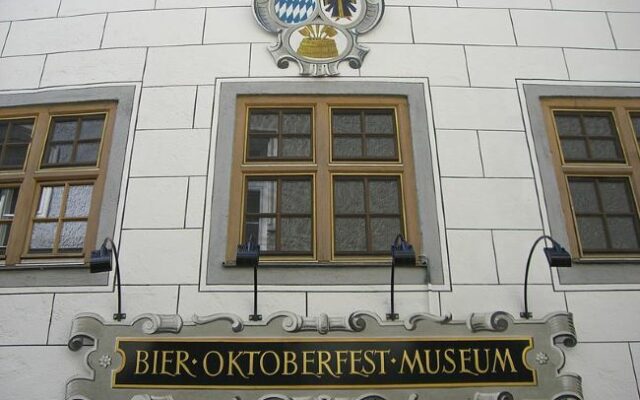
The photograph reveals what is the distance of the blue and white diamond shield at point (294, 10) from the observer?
241 inches

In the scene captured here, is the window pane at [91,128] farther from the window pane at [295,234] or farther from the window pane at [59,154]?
the window pane at [295,234]

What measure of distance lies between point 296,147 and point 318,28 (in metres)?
1.36

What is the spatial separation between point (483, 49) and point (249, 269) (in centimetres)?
332

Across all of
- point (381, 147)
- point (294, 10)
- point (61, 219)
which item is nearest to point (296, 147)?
point (381, 147)

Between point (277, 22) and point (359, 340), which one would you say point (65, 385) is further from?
point (277, 22)

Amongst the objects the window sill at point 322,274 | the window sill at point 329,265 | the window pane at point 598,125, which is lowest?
the window sill at point 322,274

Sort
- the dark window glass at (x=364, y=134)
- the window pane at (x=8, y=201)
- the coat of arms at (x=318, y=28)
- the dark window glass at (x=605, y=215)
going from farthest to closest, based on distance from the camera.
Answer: the coat of arms at (x=318, y=28) < the dark window glass at (x=364, y=134) < the window pane at (x=8, y=201) < the dark window glass at (x=605, y=215)

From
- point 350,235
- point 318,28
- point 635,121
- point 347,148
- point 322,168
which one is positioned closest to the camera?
point 350,235

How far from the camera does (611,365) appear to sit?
15.4ft

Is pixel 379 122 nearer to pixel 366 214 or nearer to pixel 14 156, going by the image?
pixel 366 214

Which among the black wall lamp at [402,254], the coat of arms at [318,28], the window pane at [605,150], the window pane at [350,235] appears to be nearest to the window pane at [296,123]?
the coat of arms at [318,28]

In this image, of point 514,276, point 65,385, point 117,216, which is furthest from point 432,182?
point 65,385

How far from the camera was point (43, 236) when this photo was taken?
17.6ft

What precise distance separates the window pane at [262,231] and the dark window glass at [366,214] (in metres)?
0.57
